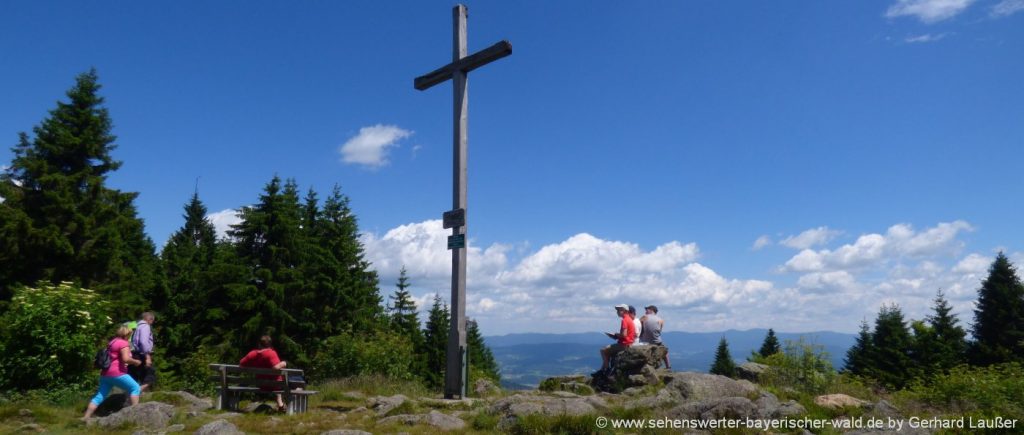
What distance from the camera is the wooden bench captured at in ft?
30.9

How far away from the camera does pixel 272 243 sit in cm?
3459

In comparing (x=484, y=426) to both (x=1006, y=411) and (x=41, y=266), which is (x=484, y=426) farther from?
(x=41, y=266)

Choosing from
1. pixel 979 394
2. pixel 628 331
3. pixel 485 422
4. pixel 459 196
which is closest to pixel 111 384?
pixel 485 422

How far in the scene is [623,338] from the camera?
1297 centimetres

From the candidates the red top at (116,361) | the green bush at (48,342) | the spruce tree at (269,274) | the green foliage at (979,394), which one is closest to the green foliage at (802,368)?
the green foliage at (979,394)

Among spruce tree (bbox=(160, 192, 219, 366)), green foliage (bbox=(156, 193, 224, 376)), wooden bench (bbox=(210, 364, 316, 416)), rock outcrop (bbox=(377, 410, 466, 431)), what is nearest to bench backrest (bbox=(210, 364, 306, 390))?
wooden bench (bbox=(210, 364, 316, 416))

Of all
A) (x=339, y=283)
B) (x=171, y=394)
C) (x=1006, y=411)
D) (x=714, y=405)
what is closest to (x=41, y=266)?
(x=339, y=283)

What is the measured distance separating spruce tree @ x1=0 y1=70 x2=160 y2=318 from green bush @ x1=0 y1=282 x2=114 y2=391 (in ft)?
46.2

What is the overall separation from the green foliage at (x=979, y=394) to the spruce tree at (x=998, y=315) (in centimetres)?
3495

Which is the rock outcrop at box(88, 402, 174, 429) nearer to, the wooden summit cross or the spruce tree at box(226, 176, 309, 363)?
the wooden summit cross

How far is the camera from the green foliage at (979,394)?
6.68 meters

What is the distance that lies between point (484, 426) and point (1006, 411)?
5574 millimetres

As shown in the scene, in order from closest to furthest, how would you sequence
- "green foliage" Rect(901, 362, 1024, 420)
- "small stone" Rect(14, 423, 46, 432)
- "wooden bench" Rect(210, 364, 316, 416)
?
Result: "green foliage" Rect(901, 362, 1024, 420) < "small stone" Rect(14, 423, 46, 432) < "wooden bench" Rect(210, 364, 316, 416)

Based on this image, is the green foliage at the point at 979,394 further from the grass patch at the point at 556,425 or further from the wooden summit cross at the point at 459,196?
the wooden summit cross at the point at 459,196
